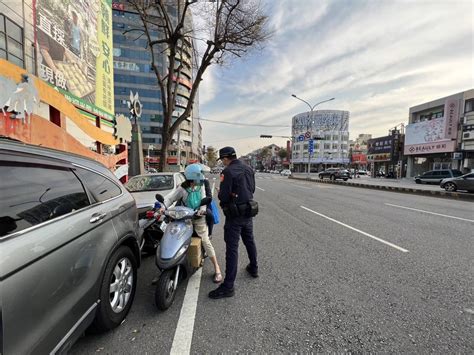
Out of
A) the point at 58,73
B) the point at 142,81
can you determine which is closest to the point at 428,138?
the point at 58,73

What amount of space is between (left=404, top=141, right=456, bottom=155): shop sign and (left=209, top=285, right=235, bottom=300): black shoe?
33.7m

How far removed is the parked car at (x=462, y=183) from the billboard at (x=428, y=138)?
13699mm

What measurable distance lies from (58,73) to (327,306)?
45.3ft

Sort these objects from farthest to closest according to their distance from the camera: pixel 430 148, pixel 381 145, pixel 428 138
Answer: pixel 381 145 → pixel 428 138 → pixel 430 148

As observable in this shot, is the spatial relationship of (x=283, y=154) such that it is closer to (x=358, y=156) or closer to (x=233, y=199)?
(x=358, y=156)

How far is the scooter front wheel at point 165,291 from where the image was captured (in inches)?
98.6

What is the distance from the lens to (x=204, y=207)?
10.7 feet

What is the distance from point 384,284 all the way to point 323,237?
82.8 inches

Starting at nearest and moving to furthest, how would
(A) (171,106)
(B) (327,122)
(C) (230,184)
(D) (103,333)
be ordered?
1. (D) (103,333)
2. (C) (230,184)
3. (A) (171,106)
4. (B) (327,122)

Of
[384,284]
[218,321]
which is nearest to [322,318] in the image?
[218,321]

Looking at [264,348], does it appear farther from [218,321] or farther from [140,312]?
[140,312]

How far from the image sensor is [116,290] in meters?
2.33

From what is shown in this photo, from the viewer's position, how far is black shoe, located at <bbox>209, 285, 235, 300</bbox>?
283 cm

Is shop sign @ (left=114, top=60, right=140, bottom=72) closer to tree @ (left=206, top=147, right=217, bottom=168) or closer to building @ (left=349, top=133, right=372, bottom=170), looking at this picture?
tree @ (left=206, top=147, right=217, bottom=168)
